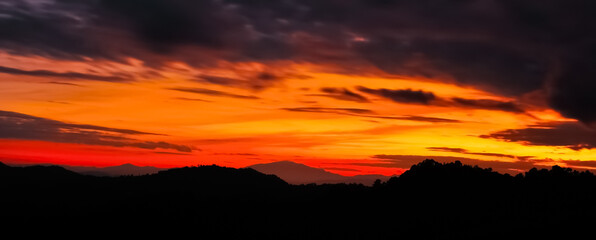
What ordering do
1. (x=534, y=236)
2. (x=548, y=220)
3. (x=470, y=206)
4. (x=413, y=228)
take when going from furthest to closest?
(x=470, y=206) < (x=413, y=228) < (x=548, y=220) < (x=534, y=236)

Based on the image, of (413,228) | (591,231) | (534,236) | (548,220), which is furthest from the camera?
(413,228)

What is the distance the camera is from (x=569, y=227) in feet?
407

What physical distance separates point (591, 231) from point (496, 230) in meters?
27.7

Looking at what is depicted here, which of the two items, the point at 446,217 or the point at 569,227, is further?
the point at 446,217

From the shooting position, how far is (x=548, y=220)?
141m

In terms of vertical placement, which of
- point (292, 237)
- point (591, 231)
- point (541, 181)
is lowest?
point (292, 237)

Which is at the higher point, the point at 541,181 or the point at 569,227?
the point at 541,181

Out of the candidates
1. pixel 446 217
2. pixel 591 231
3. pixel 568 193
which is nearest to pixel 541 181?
pixel 568 193

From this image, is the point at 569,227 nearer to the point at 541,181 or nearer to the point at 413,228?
the point at 413,228

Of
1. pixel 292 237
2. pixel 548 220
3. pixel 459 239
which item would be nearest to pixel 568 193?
pixel 548 220

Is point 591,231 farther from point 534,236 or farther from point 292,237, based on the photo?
point 292,237

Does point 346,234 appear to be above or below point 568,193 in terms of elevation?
below

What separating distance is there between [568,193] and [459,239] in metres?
57.8

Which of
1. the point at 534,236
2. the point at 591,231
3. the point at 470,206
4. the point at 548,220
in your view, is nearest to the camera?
the point at 591,231
